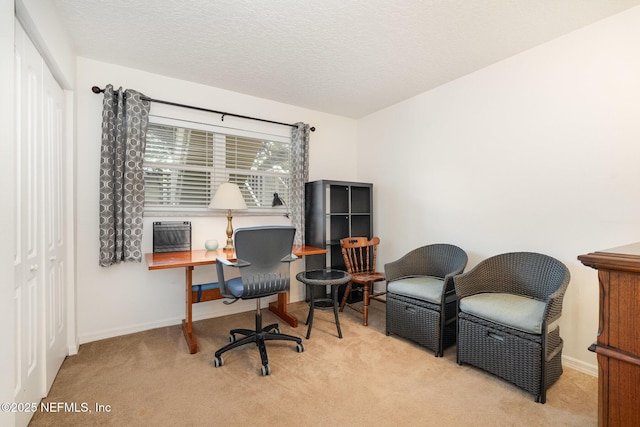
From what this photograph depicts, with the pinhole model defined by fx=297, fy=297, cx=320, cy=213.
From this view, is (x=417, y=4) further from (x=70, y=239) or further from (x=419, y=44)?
(x=70, y=239)

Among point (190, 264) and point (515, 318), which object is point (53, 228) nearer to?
point (190, 264)

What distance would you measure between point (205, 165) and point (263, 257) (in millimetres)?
1520

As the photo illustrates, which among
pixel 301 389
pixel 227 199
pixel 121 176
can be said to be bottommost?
pixel 301 389

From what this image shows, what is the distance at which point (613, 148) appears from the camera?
6.64ft

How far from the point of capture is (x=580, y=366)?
7.07 feet

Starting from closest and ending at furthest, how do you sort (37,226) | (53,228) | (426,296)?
(37,226) → (53,228) → (426,296)

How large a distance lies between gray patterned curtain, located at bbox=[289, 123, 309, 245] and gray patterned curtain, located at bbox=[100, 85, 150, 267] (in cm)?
157

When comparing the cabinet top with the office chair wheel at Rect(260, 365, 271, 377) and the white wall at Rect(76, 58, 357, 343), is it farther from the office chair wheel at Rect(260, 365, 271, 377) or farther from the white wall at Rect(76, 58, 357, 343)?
the white wall at Rect(76, 58, 357, 343)

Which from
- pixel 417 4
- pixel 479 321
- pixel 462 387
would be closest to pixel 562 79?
pixel 417 4

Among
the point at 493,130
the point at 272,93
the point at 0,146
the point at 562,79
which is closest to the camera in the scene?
the point at 0,146

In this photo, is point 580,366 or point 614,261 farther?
point 580,366

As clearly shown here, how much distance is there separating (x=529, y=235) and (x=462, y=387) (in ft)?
4.36

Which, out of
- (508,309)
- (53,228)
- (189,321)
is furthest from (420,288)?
(53,228)

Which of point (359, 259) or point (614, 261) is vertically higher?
point (614, 261)
